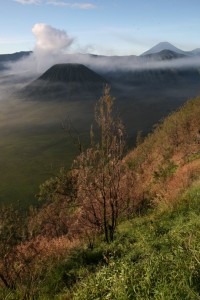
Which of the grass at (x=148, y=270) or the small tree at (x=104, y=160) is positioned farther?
the small tree at (x=104, y=160)

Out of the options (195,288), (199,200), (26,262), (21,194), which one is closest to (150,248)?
(195,288)

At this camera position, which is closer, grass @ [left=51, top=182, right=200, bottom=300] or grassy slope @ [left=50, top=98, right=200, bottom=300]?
grass @ [left=51, top=182, right=200, bottom=300]

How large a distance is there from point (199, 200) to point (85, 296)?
8.16m

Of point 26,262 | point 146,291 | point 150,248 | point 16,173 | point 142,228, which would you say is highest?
point 146,291

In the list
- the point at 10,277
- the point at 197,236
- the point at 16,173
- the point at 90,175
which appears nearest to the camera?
the point at 197,236

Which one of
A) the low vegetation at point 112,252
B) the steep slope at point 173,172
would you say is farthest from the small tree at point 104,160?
the steep slope at point 173,172

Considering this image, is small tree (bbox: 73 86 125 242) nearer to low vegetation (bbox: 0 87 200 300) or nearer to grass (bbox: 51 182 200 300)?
low vegetation (bbox: 0 87 200 300)

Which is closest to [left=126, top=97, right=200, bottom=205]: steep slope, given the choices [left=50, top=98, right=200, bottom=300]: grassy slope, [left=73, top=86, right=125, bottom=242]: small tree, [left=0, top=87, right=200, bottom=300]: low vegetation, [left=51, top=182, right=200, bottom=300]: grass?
[left=0, top=87, right=200, bottom=300]: low vegetation

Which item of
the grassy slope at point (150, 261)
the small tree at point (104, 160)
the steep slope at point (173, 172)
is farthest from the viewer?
the steep slope at point (173, 172)

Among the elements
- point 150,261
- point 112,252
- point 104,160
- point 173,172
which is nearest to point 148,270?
point 150,261

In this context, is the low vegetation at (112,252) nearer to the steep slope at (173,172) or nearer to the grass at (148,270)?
the grass at (148,270)

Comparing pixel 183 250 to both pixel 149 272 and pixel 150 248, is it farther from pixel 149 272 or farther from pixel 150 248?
pixel 150 248

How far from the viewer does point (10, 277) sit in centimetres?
1297

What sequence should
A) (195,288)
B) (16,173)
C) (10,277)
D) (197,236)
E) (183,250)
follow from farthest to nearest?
(16,173), (10,277), (197,236), (183,250), (195,288)
